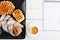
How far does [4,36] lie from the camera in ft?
4.35

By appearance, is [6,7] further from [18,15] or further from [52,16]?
[52,16]

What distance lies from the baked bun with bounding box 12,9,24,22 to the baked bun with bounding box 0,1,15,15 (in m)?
0.03

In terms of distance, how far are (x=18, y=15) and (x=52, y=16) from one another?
0.25 meters

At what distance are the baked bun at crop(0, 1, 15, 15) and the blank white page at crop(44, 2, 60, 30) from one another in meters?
0.24

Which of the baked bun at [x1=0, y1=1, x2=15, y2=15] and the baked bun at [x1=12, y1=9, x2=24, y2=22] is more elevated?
the baked bun at [x1=0, y1=1, x2=15, y2=15]

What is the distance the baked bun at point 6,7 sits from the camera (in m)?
1.33

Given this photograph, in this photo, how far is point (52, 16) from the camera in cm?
136

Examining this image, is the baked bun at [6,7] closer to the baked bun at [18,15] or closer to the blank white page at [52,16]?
the baked bun at [18,15]

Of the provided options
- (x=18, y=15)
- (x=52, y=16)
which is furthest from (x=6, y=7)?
(x=52, y=16)

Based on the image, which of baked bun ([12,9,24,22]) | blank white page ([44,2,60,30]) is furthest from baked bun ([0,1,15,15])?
blank white page ([44,2,60,30])

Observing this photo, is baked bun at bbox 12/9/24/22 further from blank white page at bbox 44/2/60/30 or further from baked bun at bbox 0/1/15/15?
blank white page at bbox 44/2/60/30

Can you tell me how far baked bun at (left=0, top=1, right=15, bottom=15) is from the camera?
4.35 ft

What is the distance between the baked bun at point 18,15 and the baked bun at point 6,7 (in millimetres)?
32

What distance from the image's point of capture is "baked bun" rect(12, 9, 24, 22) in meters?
1.34
